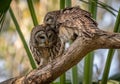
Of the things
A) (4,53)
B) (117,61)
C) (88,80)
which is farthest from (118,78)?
(4,53)

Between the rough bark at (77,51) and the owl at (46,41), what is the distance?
0.16ft

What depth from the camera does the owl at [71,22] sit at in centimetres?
88

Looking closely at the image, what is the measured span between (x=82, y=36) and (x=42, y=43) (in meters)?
0.15

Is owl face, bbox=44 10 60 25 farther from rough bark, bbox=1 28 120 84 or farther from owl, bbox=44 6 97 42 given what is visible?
rough bark, bbox=1 28 120 84

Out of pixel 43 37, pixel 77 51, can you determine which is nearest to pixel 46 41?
pixel 43 37

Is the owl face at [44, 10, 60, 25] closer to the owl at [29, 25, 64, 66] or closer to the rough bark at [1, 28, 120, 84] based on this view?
the owl at [29, 25, 64, 66]

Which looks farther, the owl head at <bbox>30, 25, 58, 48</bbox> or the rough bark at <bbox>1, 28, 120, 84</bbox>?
the owl head at <bbox>30, 25, 58, 48</bbox>

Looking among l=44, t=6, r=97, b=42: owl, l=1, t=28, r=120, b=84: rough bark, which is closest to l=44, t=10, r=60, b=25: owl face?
l=44, t=6, r=97, b=42: owl

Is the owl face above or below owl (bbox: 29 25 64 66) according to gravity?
above

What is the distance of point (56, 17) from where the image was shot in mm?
967

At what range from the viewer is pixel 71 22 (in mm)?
904

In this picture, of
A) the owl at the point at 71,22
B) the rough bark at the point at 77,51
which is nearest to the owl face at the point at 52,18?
the owl at the point at 71,22

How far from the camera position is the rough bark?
83 centimetres

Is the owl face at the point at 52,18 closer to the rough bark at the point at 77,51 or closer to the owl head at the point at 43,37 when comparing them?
the owl head at the point at 43,37
